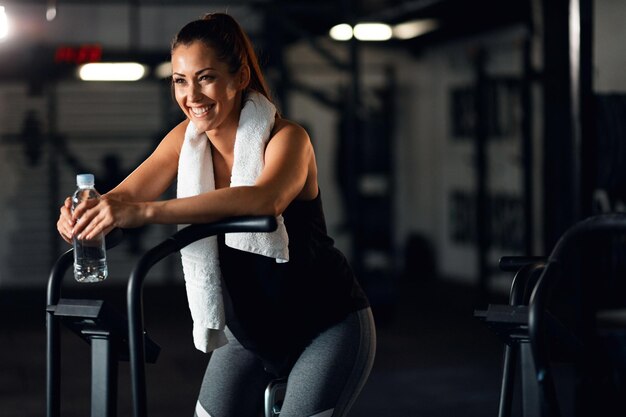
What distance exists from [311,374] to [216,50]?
0.67 metres

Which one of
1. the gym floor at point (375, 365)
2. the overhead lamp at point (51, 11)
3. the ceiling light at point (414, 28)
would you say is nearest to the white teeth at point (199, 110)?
the gym floor at point (375, 365)

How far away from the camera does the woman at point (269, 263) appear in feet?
6.66

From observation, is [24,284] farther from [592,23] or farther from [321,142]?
[592,23]

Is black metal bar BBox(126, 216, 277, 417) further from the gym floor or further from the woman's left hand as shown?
the gym floor

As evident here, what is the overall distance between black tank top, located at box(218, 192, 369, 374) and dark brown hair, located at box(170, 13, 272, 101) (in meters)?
0.31

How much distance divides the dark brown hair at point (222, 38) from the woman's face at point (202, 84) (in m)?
0.01

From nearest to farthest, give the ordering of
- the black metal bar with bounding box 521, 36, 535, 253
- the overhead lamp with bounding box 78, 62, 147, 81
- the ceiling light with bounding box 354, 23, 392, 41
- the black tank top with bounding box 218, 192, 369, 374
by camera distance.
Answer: the black tank top with bounding box 218, 192, 369, 374, the black metal bar with bounding box 521, 36, 535, 253, the overhead lamp with bounding box 78, 62, 147, 81, the ceiling light with bounding box 354, 23, 392, 41

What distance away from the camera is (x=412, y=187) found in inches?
418

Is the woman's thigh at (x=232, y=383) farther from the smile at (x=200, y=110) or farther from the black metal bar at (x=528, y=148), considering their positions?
the black metal bar at (x=528, y=148)

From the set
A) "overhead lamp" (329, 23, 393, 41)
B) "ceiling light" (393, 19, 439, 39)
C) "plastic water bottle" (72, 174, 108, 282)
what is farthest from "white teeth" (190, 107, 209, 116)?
"ceiling light" (393, 19, 439, 39)

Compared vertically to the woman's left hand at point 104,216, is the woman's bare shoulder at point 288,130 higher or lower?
higher

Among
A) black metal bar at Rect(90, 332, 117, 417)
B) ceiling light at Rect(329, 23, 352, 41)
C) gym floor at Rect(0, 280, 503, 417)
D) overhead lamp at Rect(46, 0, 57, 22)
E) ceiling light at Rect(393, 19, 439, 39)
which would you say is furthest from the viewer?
ceiling light at Rect(393, 19, 439, 39)

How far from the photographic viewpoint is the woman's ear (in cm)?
211

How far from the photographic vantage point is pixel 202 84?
203 cm
